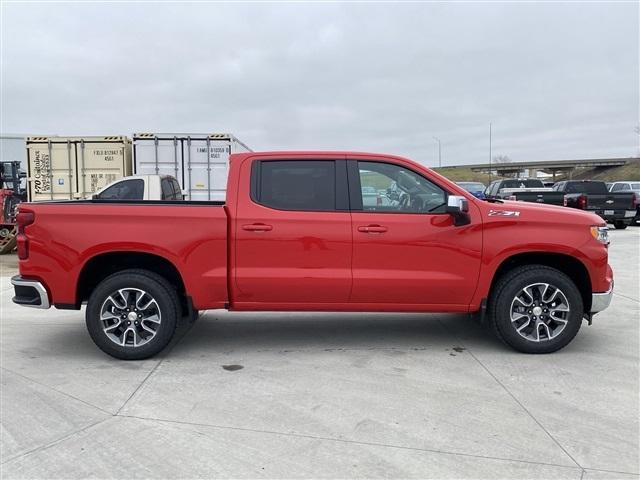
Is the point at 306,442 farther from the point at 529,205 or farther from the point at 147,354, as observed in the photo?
the point at 529,205

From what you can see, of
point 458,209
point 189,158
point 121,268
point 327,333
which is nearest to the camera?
point 458,209

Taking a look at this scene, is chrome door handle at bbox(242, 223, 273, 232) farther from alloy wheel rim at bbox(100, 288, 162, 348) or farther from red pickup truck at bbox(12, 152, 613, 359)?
alloy wheel rim at bbox(100, 288, 162, 348)

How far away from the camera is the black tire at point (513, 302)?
4996 millimetres

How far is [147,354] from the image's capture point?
4.99 metres

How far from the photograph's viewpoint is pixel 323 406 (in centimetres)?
396

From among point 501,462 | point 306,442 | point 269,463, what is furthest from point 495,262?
point 269,463

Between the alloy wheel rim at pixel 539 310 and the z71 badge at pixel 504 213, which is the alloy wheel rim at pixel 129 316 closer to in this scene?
the z71 badge at pixel 504 213

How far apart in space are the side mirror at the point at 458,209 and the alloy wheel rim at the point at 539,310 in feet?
2.83

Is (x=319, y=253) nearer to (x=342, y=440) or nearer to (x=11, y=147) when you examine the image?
(x=342, y=440)

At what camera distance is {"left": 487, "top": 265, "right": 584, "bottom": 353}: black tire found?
16.4 ft

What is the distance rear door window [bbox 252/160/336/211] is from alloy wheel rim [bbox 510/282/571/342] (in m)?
1.97

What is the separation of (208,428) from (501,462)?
1875 millimetres

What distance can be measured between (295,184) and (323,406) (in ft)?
6.89

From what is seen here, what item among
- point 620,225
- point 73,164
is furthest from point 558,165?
point 73,164
